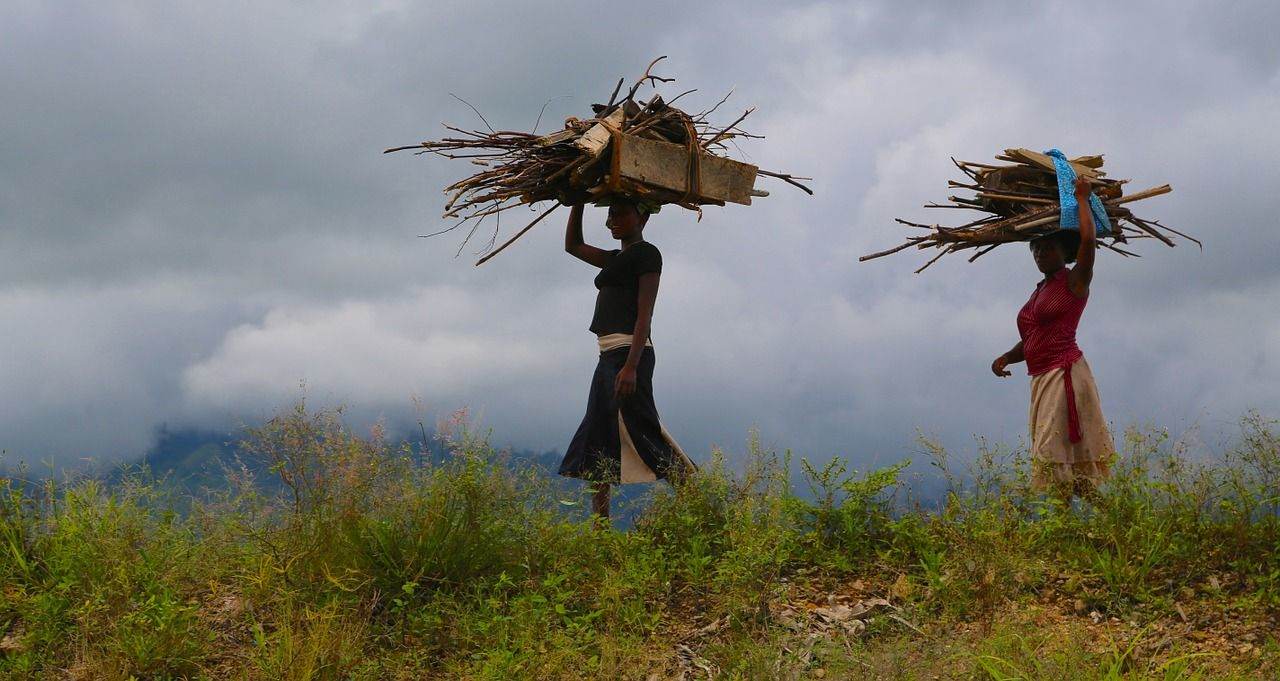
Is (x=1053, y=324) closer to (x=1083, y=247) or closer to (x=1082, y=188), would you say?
(x=1083, y=247)

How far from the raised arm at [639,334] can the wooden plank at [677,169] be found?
0.63 m

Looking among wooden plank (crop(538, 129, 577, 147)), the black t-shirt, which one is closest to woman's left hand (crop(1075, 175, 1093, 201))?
the black t-shirt

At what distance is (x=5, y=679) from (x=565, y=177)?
408cm

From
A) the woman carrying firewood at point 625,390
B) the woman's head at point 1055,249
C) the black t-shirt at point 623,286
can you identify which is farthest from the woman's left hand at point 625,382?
the woman's head at point 1055,249

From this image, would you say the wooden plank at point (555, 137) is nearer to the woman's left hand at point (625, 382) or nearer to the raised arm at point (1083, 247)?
the woman's left hand at point (625, 382)

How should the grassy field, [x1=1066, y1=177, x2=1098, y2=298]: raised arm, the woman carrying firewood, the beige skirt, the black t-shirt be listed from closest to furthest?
1. the grassy field
2. [x1=1066, y1=177, x2=1098, y2=298]: raised arm
3. the beige skirt
4. the woman carrying firewood
5. the black t-shirt

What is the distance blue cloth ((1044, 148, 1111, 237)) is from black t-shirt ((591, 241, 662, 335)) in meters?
2.52

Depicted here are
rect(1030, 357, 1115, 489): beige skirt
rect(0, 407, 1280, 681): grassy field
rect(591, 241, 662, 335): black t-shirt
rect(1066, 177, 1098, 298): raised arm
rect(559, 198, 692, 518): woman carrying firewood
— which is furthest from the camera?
rect(591, 241, 662, 335): black t-shirt

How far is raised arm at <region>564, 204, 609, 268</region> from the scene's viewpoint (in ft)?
23.8

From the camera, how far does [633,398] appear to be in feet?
22.6

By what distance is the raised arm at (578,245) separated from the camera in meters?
7.26

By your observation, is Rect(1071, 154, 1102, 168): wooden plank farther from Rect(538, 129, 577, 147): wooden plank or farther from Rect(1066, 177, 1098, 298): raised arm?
Rect(538, 129, 577, 147): wooden plank

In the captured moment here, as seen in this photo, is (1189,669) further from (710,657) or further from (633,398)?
(633,398)

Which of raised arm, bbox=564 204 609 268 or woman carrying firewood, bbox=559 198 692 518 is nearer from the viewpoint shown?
woman carrying firewood, bbox=559 198 692 518
